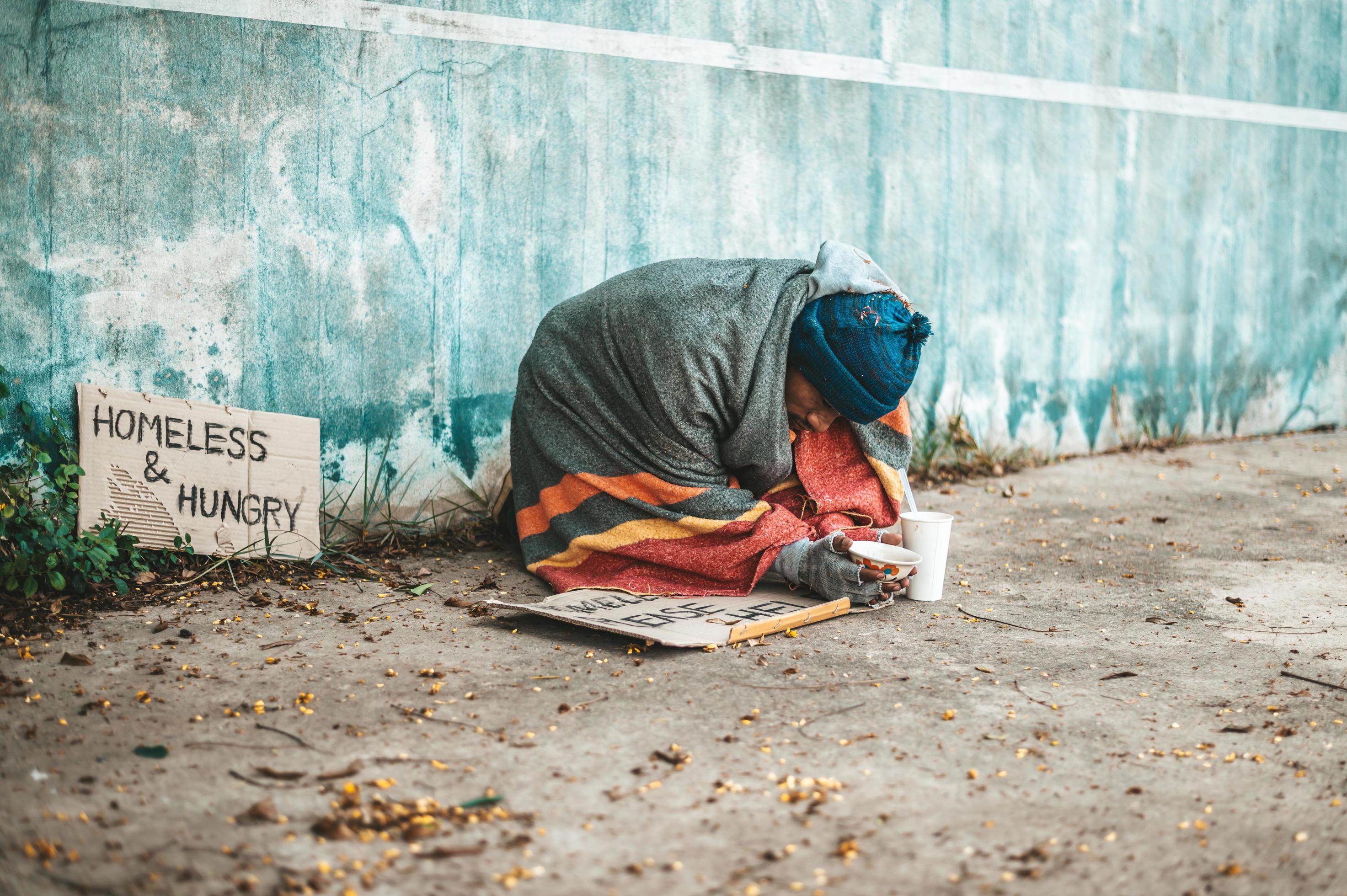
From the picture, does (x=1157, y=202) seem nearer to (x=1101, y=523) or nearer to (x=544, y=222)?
(x=1101, y=523)

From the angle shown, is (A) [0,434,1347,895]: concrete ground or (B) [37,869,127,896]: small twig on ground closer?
(B) [37,869,127,896]: small twig on ground

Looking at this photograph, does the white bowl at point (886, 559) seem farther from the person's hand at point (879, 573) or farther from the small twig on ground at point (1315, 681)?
the small twig on ground at point (1315, 681)

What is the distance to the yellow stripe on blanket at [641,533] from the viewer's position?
315cm

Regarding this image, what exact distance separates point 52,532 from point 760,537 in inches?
75.7

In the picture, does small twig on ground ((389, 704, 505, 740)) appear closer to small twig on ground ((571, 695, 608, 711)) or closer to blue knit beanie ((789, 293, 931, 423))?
small twig on ground ((571, 695, 608, 711))

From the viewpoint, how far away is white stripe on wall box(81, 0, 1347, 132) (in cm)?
347

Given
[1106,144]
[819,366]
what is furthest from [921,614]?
[1106,144]

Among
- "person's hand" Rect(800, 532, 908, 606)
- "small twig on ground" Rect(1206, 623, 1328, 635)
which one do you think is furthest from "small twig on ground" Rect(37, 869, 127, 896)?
"small twig on ground" Rect(1206, 623, 1328, 635)

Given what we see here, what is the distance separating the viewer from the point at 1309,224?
6.29 meters

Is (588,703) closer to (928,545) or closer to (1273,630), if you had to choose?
(928,545)

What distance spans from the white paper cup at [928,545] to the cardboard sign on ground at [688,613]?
285mm

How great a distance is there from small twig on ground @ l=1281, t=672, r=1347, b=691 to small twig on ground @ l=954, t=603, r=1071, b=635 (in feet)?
1.79

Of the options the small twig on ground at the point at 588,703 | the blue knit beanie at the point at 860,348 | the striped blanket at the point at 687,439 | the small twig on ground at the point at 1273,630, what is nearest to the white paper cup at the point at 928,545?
the striped blanket at the point at 687,439

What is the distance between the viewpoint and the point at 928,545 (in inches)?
124
